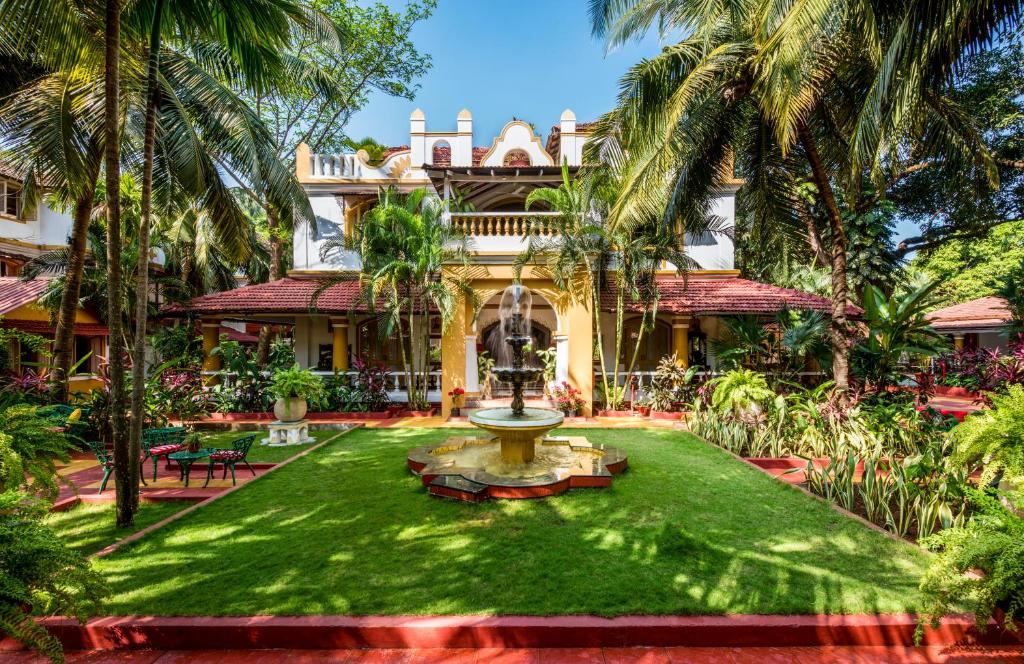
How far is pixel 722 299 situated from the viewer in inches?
509

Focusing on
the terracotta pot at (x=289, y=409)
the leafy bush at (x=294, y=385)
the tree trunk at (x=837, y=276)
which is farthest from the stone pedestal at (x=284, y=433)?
Result: the tree trunk at (x=837, y=276)

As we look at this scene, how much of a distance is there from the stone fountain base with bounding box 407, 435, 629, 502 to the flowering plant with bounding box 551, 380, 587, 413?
3.01 metres

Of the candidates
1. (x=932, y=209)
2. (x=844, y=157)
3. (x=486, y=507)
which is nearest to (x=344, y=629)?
(x=486, y=507)

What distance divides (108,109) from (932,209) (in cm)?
2613

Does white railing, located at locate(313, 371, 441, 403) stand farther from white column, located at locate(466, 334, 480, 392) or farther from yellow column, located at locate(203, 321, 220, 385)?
yellow column, located at locate(203, 321, 220, 385)

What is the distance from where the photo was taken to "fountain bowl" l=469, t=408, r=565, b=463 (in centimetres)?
650

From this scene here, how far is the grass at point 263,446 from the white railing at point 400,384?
2.44 metres

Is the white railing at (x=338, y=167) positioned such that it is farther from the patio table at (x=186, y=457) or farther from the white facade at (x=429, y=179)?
the patio table at (x=186, y=457)

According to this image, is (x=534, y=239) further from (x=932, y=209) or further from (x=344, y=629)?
(x=932, y=209)

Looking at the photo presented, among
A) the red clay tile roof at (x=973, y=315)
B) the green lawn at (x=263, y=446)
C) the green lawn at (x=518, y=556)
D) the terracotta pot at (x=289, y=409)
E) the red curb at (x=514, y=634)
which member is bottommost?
the red curb at (x=514, y=634)

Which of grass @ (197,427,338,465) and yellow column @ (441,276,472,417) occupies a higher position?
yellow column @ (441,276,472,417)

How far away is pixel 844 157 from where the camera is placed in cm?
896

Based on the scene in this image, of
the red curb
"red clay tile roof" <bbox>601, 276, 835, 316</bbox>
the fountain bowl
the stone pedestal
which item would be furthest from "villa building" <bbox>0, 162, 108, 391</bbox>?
"red clay tile roof" <bbox>601, 276, 835, 316</bbox>

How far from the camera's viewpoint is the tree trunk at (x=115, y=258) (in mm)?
4746
